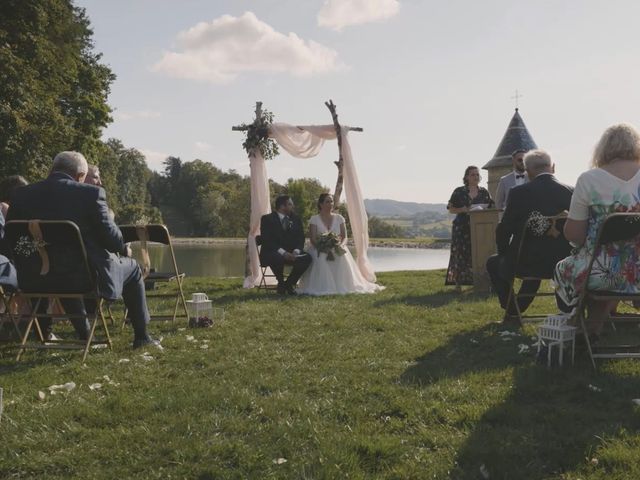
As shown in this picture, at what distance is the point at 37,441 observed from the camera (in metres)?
2.96

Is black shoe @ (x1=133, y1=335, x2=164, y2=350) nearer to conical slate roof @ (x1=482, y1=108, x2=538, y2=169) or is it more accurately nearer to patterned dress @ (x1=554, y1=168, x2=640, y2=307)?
patterned dress @ (x1=554, y1=168, x2=640, y2=307)

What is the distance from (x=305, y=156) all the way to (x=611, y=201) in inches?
353

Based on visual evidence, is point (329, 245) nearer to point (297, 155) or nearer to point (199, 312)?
point (297, 155)

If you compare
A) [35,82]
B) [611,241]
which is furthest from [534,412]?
[35,82]

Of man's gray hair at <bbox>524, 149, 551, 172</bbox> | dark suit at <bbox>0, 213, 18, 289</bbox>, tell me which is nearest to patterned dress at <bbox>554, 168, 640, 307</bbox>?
man's gray hair at <bbox>524, 149, 551, 172</bbox>

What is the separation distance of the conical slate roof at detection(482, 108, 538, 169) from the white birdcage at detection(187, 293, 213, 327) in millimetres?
48557

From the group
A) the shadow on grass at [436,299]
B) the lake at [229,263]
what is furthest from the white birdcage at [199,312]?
the lake at [229,263]

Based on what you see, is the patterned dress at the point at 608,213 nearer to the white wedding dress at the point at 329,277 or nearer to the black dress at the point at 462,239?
the black dress at the point at 462,239

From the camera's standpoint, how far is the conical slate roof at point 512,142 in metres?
51.4

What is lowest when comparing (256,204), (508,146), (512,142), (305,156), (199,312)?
(199,312)

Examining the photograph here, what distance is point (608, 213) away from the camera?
4.14m

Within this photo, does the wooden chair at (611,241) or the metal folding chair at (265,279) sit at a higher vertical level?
the wooden chair at (611,241)

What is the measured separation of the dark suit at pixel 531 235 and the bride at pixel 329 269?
456 centimetres

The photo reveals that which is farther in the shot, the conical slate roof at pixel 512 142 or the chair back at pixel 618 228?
the conical slate roof at pixel 512 142
